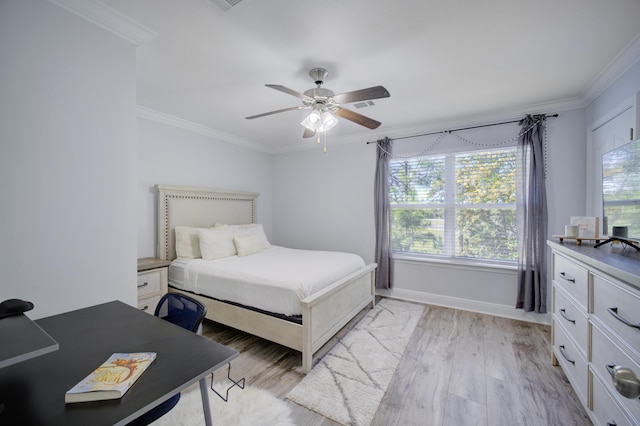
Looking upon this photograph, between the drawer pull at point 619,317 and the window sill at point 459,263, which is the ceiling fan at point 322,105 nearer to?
the drawer pull at point 619,317

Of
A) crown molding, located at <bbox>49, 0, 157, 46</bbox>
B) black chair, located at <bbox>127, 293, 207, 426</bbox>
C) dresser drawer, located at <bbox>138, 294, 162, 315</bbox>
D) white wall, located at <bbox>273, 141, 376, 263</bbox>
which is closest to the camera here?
black chair, located at <bbox>127, 293, 207, 426</bbox>

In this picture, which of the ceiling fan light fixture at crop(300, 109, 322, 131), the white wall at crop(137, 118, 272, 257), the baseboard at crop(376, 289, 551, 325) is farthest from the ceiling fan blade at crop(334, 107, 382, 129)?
the baseboard at crop(376, 289, 551, 325)

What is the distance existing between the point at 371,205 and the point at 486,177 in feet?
4.98

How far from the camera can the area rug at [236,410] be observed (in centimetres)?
163

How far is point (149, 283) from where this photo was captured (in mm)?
2627

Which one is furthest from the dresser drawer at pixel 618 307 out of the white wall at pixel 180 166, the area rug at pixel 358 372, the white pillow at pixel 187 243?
the white wall at pixel 180 166

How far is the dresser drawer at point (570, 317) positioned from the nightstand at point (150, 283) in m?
3.38

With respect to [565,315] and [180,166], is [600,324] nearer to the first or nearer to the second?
[565,315]

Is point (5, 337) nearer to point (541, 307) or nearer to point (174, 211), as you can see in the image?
point (174, 211)

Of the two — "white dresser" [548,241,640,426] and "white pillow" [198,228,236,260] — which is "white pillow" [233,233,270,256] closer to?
"white pillow" [198,228,236,260]

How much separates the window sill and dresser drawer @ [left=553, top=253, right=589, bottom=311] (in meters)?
1.11

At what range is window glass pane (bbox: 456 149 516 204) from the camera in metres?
3.22

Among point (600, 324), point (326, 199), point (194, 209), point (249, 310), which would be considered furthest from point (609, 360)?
point (194, 209)

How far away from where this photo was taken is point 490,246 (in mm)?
3354
